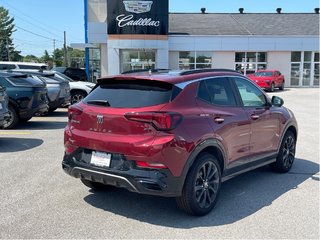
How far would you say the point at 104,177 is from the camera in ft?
14.1

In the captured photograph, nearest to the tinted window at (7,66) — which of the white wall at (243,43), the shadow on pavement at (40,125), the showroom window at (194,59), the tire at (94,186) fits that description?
the shadow on pavement at (40,125)

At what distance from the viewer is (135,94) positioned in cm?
447

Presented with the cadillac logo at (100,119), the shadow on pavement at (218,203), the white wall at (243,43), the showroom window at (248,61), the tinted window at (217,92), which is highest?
the white wall at (243,43)

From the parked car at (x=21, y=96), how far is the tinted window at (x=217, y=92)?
6.97m

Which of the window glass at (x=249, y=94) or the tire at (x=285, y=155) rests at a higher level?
the window glass at (x=249, y=94)

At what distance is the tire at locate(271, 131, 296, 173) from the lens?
6496mm

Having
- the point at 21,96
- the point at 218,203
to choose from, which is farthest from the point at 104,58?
the point at 218,203

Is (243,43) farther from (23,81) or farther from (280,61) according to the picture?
(23,81)

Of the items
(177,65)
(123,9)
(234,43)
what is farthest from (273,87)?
(123,9)

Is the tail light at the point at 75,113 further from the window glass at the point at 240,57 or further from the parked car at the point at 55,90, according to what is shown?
the window glass at the point at 240,57

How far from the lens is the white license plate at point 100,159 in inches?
171

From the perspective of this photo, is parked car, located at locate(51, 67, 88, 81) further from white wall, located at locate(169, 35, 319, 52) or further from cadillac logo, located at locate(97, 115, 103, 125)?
cadillac logo, located at locate(97, 115, 103, 125)

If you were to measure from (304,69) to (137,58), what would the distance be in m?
15.3

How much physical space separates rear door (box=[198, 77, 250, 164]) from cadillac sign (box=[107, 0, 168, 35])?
25.2m
